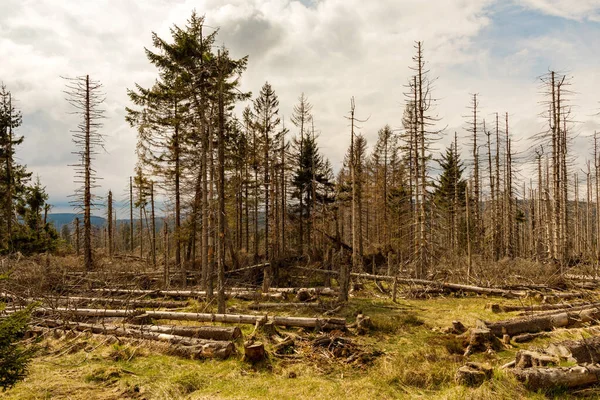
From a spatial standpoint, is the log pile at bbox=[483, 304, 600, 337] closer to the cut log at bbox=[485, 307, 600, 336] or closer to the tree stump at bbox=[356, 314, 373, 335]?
the cut log at bbox=[485, 307, 600, 336]

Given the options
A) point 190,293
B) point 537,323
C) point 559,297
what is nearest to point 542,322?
point 537,323

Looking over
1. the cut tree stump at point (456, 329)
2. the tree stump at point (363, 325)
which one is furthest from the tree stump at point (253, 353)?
→ the cut tree stump at point (456, 329)

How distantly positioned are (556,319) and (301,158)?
22733 mm

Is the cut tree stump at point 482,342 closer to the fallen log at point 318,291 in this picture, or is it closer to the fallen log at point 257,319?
the fallen log at point 257,319

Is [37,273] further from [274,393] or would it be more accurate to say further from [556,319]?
[556,319]

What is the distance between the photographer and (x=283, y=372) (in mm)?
7312

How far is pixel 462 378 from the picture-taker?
248 inches

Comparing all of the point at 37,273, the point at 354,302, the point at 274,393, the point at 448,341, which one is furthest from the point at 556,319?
the point at 37,273

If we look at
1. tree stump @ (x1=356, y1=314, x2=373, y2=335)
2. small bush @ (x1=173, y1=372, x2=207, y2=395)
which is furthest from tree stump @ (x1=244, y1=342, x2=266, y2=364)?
tree stump @ (x1=356, y1=314, x2=373, y2=335)

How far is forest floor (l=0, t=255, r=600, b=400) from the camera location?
6152 mm

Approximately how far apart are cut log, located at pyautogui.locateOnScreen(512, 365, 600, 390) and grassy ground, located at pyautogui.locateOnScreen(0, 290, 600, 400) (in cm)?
17

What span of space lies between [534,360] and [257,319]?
7.46 metres

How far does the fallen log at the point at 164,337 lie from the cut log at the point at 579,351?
25.5ft

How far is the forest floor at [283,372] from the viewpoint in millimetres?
6152
